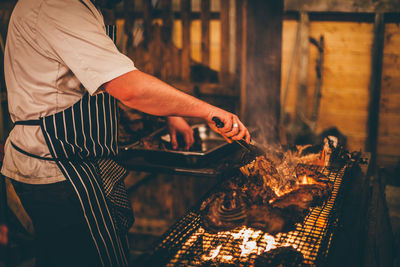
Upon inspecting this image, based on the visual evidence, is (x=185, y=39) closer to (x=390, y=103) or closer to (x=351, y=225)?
(x=390, y=103)

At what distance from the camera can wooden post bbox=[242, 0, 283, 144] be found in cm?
496

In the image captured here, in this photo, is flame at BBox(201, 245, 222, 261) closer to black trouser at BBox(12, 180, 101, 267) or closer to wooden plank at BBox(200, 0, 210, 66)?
black trouser at BBox(12, 180, 101, 267)

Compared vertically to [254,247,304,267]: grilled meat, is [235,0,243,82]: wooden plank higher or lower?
higher

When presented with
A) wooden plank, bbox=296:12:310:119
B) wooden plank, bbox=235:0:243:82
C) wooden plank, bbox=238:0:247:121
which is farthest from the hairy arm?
wooden plank, bbox=296:12:310:119

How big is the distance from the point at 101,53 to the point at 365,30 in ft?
14.8

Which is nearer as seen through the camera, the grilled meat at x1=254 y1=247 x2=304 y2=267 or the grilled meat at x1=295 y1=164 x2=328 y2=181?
the grilled meat at x1=254 y1=247 x2=304 y2=267

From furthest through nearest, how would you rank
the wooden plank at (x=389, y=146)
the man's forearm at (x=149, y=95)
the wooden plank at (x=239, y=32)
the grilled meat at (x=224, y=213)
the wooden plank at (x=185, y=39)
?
1. the wooden plank at (x=389, y=146)
2. the wooden plank at (x=185, y=39)
3. the wooden plank at (x=239, y=32)
4. the grilled meat at (x=224, y=213)
5. the man's forearm at (x=149, y=95)

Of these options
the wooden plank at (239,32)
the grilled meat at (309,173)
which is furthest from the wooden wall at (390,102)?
the grilled meat at (309,173)

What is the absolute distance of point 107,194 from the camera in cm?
307

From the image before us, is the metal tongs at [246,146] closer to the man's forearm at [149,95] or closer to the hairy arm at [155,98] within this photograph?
the hairy arm at [155,98]

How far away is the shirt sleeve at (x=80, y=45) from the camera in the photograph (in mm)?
2441

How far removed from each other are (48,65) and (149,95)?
28.0 inches

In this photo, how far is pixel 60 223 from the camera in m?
2.84

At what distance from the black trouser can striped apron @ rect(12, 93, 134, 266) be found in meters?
0.06
